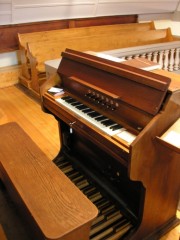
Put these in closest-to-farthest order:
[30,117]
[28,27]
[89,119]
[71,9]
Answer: [89,119] < [30,117] < [28,27] < [71,9]

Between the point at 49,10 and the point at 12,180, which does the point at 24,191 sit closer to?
the point at 12,180

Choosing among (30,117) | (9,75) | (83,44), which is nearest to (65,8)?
(83,44)

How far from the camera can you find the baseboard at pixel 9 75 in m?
4.57

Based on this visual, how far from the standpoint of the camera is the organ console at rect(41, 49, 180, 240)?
1283 millimetres

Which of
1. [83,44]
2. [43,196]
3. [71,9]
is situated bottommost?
[43,196]

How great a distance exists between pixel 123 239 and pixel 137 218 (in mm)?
160

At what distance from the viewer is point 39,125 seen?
10.9 feet

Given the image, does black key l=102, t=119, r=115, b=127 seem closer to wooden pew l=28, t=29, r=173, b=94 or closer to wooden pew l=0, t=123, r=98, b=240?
wooden pew l=0, t=123, r=98, b=240

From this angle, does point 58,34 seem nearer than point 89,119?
No

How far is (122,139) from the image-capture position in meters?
1.33

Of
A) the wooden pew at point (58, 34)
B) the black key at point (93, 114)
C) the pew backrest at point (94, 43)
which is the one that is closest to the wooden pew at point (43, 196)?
the black key at point (93, 114)

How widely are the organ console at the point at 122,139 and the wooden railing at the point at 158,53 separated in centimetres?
146

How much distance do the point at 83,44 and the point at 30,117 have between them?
6.24ft

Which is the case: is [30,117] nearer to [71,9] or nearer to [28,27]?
[28,27]
